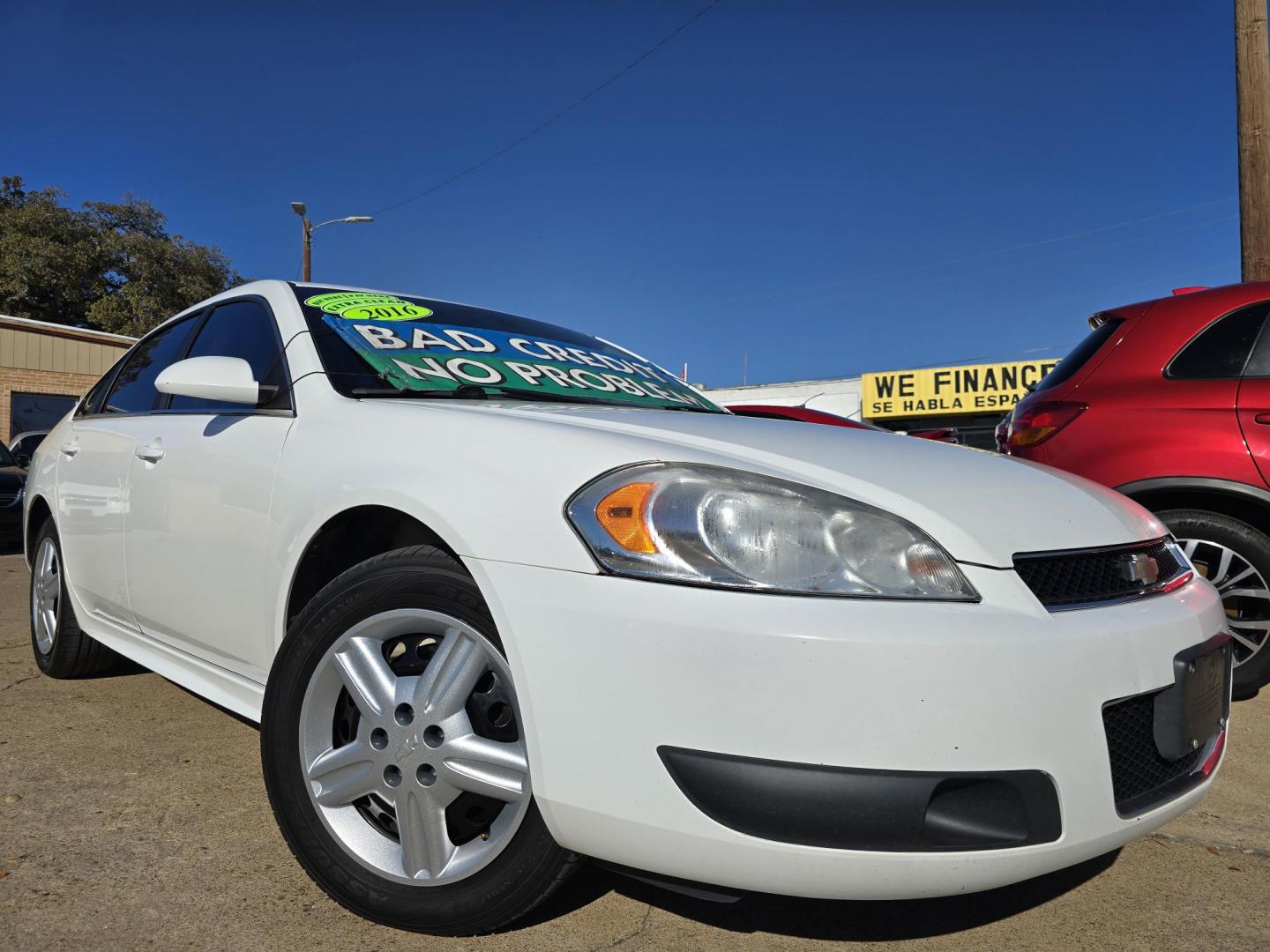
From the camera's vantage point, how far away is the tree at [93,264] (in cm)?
2675

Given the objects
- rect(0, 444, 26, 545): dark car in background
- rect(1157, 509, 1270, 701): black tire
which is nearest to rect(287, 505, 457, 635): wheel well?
rect(1157, 509, 1270, 701): black tire

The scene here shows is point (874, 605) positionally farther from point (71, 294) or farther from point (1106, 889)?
point (71, 294)

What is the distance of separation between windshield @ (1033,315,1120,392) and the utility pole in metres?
3.31

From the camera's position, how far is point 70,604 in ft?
10.6

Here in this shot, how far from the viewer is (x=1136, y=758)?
1.48 m

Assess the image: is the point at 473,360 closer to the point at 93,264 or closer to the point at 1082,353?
the point at 1082,353

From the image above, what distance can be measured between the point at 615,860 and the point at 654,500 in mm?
581

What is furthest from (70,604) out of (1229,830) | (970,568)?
(1229,830)

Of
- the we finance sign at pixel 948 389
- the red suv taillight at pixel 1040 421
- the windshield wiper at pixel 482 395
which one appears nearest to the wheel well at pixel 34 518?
the windshield wiper at pixel 482 395

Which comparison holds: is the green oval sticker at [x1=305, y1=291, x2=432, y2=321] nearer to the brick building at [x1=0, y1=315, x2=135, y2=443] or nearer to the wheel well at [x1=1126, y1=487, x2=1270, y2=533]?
the wheel well at [x1=1126, y1=487, x2=1270, y2=533]

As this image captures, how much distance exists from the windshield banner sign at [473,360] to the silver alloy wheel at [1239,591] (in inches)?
79.9

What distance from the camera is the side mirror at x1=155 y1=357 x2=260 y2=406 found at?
7.08ft

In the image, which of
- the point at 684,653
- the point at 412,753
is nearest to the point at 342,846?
the point at 412,753

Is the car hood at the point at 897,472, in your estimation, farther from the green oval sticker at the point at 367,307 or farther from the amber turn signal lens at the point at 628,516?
the green oval sticker at the point at 367,307
